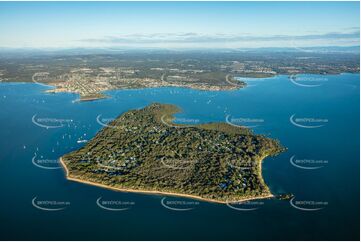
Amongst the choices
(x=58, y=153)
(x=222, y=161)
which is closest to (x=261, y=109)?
(x=222, y=161)

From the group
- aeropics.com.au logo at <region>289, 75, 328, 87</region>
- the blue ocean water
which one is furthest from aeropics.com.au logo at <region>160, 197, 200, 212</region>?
aeropics.com.au logo at <region>289, 75, 328, 87</region>

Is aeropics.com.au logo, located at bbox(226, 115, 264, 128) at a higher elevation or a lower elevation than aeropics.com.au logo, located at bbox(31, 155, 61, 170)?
higher

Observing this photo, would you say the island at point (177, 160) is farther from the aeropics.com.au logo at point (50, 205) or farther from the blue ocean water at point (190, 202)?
the aeropics.com.au logo at point (50, 205)

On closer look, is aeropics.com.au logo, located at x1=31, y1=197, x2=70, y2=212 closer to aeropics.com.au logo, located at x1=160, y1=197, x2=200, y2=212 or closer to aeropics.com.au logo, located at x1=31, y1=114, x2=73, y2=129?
aeropics.com.au logo, located at x1=160, y1=197, x2=200, y2=212

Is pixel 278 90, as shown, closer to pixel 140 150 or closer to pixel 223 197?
pixel 140 150

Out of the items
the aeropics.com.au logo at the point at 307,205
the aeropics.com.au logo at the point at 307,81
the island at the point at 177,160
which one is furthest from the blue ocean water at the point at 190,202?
the aeropics.com.au logo at the point at 307,81

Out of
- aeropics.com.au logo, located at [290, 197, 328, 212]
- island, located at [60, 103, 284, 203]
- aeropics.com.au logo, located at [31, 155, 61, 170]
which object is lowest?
aeropics.com.au logo, located at [290, 197, 328, 212]

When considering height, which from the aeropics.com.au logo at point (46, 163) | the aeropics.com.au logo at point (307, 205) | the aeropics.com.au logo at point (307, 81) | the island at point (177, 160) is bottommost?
the aeropics.com.au logo at point (307, 205)
